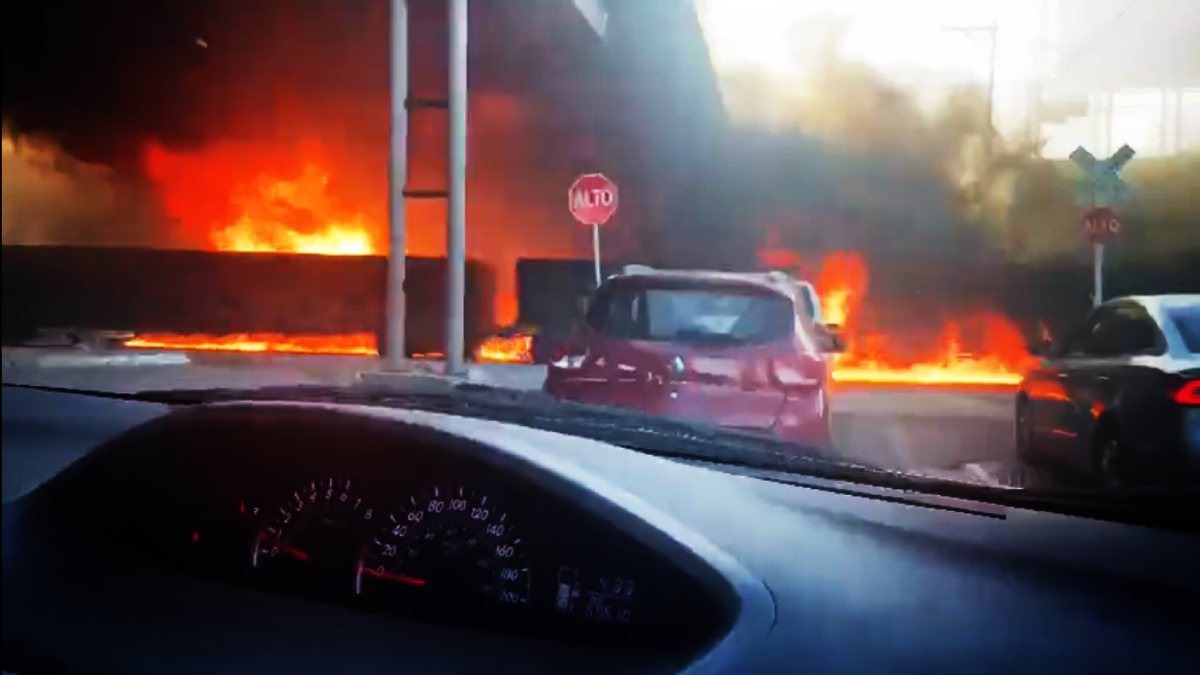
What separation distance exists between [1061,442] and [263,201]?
6.97 feet

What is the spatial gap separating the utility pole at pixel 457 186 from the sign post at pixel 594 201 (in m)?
0.28

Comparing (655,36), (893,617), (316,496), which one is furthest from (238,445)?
(893,617)

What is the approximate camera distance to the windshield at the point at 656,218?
2459 mm

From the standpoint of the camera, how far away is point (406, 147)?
10.9ft

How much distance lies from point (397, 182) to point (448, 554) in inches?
47.1

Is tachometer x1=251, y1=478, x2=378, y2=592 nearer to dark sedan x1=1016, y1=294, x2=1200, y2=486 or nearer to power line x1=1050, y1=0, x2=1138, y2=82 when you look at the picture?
dark sedan x1=1016, y1=294, x2=1200, y2=486

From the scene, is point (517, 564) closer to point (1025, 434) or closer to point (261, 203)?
point (1025, 434)

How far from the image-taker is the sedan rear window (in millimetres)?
2236

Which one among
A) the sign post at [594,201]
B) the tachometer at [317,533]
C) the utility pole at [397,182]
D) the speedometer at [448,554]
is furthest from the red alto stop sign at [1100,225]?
the utility pole at [397,182]

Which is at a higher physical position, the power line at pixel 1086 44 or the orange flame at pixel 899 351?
Answer: the power line at pixel 1086 44

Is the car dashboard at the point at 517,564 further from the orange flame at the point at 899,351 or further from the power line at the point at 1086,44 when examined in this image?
the power line at the point at 1086,44

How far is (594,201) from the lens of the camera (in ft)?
10.3

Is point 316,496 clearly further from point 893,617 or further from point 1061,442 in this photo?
point 1061,442

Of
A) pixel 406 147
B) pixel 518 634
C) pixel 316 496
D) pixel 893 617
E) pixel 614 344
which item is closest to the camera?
pixel 893 617
